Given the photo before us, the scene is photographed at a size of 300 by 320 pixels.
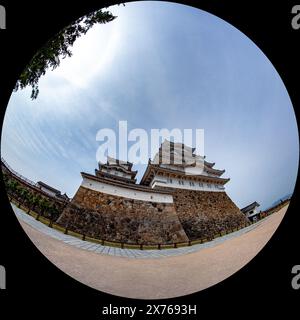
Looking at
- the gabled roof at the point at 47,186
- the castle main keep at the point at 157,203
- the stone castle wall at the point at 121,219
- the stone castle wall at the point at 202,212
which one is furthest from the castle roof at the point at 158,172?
the gabled roof at the point at 47,186

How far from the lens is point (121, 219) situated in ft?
33.6

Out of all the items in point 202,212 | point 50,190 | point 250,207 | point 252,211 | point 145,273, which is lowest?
point 145,273

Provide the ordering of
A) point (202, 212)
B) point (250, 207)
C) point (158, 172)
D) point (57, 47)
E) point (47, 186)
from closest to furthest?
1. point (57, 47)
2. point (47, 186)
3. point (250, 207)
4. point (202, 212)
5. point (158, 172)

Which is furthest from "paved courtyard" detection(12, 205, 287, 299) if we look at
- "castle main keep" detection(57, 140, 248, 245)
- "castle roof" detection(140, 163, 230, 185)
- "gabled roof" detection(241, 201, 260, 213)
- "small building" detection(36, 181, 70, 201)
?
"castle roof" detection(140, 163, 230, 185)

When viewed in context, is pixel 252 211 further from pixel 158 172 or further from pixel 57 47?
pixel 158 172

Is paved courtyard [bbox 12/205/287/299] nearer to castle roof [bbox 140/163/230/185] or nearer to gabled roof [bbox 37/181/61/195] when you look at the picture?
gabled roof [bbox 37/181/61/195]

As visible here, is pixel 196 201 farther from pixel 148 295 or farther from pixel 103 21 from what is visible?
pixel 103 21

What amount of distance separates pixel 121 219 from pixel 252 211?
6500 millimetres

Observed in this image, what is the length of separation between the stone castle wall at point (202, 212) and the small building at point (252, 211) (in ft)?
6.07

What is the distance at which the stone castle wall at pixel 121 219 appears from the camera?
27.3 feet

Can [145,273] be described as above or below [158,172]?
below

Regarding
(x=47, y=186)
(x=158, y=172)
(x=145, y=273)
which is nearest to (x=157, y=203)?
(x=158, y=172)

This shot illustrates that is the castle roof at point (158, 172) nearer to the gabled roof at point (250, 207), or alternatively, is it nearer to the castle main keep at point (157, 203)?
the castle main keep at point (157, 203)

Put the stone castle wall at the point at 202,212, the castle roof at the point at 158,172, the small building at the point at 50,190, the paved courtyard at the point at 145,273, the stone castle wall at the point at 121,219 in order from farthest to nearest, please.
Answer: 1. the castle roof at the point at 158,172
2. the stone castle wall at the point at 202,212
3. the stone castle wall at the point at 121,219
4. the small building at the point at 50,190
5. the paved courtyard at the point at 145,273
